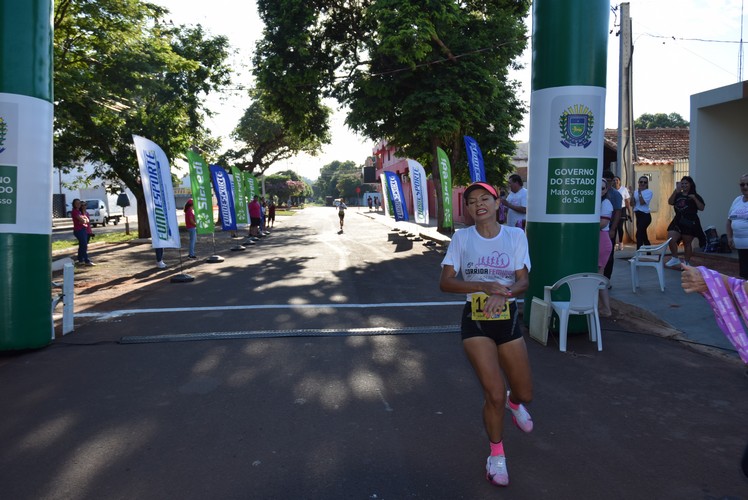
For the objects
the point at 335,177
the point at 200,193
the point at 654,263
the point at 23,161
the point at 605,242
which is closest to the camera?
the point at 23,161

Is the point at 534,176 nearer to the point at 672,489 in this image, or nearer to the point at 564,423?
the point at 564,423

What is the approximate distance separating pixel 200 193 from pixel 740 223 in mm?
12282

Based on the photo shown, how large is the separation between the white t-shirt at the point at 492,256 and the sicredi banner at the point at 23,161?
516cm

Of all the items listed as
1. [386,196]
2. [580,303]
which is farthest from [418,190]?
[580,303]

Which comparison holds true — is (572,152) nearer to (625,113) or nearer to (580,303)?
(580,303)

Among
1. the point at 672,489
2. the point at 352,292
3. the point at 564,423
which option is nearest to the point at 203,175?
the point at 352,292

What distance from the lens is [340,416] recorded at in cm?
442

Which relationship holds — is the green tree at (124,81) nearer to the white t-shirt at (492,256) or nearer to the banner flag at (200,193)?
the banner flag at (200,193)

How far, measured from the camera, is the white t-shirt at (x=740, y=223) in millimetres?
6688

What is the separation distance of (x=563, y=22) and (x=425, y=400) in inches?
191

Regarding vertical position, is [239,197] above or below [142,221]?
above

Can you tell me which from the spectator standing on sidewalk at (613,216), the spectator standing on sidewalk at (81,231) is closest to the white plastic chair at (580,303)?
the spectator standing on sidewalk at (613,216)

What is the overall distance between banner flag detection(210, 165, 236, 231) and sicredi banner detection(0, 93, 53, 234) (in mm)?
13586

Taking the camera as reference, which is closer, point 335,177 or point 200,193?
point 200,193
